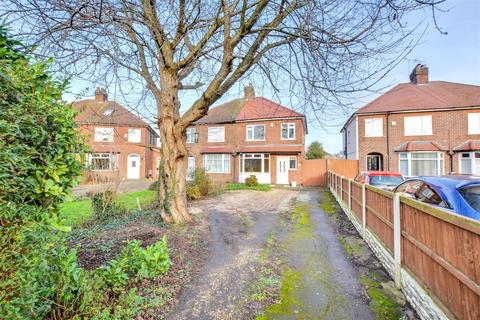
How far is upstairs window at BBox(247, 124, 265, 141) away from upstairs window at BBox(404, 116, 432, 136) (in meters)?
11.4

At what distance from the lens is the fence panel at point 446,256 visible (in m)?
2.11

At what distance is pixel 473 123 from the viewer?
18281 millimetres

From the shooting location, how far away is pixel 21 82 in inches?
76.4

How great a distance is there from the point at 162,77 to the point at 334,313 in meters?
6.20

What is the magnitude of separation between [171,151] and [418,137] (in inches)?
803

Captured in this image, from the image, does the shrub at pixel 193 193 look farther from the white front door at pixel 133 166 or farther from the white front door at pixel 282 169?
the white front door at pixel 133 166

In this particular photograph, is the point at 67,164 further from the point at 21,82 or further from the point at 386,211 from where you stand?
the point at 386,211

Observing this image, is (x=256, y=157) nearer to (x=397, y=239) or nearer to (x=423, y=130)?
(x=423, y=130)

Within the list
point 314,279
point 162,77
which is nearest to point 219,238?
point 314,279

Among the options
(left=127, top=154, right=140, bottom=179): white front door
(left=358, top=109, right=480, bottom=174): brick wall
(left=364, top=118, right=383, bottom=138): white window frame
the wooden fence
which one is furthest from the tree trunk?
(left=127, top=154, right=140, bottom=179): white front door

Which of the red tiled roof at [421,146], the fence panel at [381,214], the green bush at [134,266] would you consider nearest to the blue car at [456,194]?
the fence panel at [381,214]

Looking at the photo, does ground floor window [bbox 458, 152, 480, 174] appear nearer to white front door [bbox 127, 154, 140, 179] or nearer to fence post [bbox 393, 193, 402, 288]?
fence post [bbox 393, 193, 402, 288]

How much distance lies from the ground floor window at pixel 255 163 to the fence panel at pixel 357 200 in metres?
14.5

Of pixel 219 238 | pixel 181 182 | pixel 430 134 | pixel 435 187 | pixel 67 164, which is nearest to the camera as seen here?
pixel 67 164
